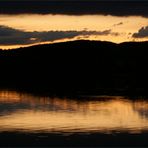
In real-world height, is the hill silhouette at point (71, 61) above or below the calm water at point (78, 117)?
above

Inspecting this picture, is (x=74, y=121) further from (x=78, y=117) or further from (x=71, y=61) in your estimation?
(x=71, y=61)

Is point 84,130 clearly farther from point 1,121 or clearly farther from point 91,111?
point 91,111

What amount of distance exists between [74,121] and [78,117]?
80.3 inches

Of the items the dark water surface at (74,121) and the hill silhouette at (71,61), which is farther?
the hill silhouette at (71,61)

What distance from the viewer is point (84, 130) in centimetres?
2470

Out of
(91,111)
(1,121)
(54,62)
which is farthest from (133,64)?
(1,121)

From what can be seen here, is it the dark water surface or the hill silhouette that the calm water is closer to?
the dark water surface

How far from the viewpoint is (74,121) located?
27.8 m

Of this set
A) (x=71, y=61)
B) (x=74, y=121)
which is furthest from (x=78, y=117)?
(x=71, y=61)

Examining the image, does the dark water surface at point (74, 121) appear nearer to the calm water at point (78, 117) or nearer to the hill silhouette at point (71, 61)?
the calm water at point (78, 117)

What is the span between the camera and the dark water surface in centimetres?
2367

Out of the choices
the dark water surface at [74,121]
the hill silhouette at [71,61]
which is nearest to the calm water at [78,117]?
the dark water surface at [74,121]

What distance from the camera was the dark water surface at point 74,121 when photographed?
77.7ft

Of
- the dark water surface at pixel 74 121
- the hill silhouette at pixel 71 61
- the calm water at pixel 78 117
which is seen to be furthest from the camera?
the hill silhouette at pixel 71 61
